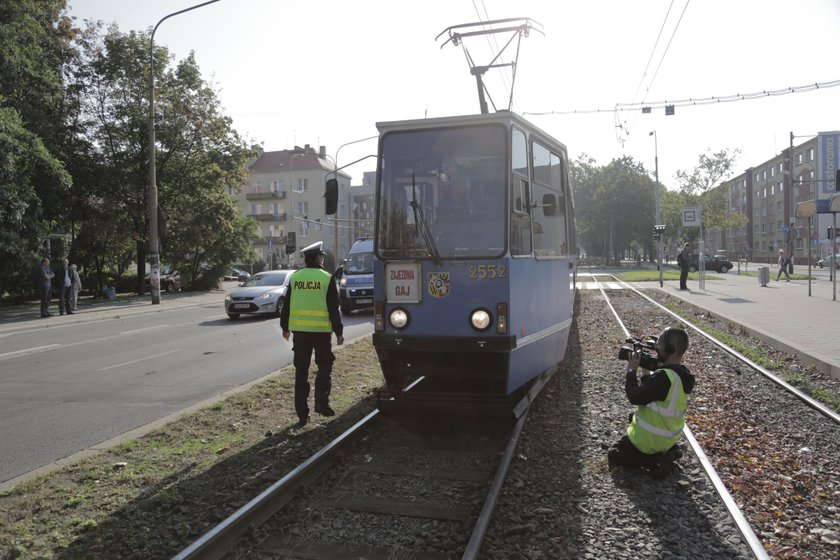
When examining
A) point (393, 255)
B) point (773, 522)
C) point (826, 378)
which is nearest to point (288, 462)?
point (393, 255)

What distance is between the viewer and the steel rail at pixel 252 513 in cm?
340

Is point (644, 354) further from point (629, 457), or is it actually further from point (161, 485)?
point (161, 485)

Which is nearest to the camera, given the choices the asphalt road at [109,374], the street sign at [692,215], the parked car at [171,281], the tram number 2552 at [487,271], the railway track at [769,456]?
the railway track at [769,456]

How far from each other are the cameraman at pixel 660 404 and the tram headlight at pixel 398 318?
6.82ft

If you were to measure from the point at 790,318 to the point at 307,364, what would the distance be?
12.1 m

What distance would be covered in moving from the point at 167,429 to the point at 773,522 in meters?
5.29

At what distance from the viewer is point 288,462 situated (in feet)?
16.7

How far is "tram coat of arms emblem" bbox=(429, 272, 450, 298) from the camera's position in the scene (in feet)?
18.5

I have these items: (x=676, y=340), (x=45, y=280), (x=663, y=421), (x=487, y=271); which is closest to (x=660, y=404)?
(x=663, y=421)

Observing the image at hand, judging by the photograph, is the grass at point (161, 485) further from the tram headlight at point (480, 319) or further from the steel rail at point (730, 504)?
the steel rail at point (730, 504)

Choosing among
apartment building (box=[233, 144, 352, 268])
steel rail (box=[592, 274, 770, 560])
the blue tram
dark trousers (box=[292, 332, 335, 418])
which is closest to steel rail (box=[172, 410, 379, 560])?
dark trousers (box=[292, 332, 335, 418])

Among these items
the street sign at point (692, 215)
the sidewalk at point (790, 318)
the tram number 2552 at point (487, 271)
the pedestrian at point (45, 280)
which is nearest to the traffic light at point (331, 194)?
the tram number 2552 at point (487, 271)

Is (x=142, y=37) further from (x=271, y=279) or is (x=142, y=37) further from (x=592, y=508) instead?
(x=592, y=508)

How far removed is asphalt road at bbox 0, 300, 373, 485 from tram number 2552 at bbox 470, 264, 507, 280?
394cm
